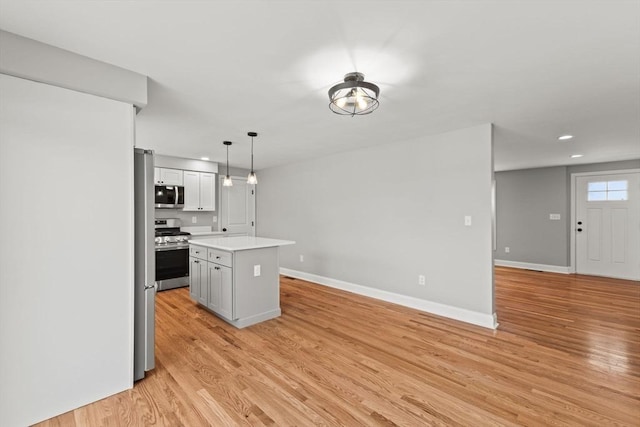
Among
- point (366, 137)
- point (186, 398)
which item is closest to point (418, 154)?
point (366, 137)

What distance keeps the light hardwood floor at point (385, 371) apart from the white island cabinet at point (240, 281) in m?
0.19

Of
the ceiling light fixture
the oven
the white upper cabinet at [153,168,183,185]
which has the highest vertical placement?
the ceiling light fixture

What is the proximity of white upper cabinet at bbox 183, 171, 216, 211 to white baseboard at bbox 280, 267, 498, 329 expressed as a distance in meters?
2.59

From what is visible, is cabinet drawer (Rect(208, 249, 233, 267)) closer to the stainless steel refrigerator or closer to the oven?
the stainless steel refrigerator

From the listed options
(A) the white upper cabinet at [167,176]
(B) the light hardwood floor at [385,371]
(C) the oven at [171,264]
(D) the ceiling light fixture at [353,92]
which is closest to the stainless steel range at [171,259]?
(C) the oven at [171,264]

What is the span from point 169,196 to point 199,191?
0.65 m

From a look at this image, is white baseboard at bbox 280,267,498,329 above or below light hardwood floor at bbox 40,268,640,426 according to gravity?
above

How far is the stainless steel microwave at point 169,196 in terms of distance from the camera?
5.25m

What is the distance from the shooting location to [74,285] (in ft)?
6.51

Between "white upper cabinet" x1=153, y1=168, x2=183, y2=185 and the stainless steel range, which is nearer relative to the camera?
the stainless steel range

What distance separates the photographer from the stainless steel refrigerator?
2332 mm

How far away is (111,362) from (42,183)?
1.36m

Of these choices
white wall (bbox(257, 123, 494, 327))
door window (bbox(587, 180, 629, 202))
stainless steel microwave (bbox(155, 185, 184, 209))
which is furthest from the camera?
door window (bbox(587, 180, 629, 202))

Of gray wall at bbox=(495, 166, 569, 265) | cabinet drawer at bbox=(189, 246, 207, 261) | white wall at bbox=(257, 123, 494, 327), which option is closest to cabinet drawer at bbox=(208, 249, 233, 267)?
cabinet drawer at bbox=(189, 246, 207, 261)
